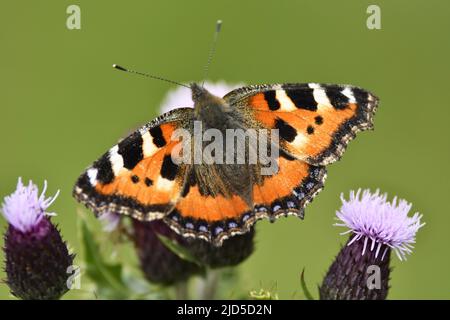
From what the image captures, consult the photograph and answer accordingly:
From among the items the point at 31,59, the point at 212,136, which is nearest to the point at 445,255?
the point at 212,136

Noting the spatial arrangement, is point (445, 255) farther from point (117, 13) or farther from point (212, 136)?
point (117, 13)

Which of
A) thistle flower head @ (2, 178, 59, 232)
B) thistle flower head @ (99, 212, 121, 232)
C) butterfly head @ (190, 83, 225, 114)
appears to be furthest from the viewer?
thistle flower head @ (99, 212, 121, 232)

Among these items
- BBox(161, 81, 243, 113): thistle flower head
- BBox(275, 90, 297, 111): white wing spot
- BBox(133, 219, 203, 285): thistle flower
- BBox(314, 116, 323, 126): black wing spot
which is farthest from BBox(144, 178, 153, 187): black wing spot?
BBox(161, 81, 243, 113): thistle flower head

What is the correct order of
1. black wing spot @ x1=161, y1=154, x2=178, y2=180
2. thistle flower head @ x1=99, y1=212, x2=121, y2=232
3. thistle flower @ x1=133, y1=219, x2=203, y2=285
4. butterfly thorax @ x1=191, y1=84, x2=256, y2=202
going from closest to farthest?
1. black wing spot @ x1=161, y1=154, x2=178, y2=180
2. butterfly thorax @ x1=191, y1=84, x2=256, y2=202
3. thistle flower @ x1=133, y1=219, x2=203, y2=285
4. thistle flower head @ x1=99, y1=212, x2=121, y2=232

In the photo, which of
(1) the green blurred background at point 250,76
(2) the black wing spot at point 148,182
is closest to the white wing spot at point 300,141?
(2) the black wing spot at point 148,182

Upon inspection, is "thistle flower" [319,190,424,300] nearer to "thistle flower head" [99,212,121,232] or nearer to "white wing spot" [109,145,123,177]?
"white wing spot" [109,145,123,177]

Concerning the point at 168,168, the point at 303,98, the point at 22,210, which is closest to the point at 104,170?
the point at 168,168

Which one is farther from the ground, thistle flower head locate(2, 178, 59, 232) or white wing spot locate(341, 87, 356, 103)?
white wing spot locate(341, 87, 356, 103)
